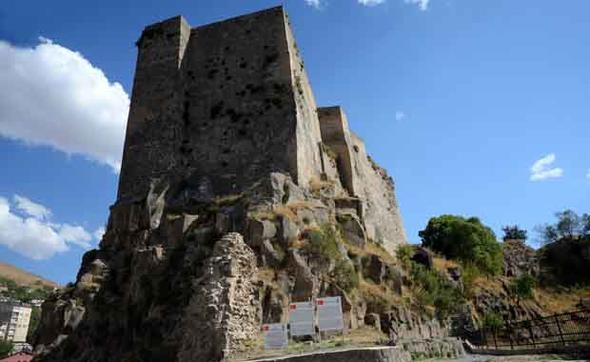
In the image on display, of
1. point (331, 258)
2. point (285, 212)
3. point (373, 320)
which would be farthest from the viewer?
point (285, 212)

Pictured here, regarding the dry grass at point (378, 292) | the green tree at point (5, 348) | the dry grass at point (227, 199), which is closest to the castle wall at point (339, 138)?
the dry grass at point (227, 199)

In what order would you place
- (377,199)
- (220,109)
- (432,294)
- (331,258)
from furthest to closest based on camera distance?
(377,199) < (220,109) < (432,294) < (331,258)

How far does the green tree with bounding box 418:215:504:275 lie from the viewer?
1369 inches

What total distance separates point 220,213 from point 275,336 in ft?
23.6

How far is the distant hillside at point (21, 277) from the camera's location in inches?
6383

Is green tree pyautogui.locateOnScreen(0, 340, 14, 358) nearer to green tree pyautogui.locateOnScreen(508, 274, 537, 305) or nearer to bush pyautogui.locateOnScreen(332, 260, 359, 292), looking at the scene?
green tree pyautogui.locateOnScreen(508, 274, 537, 305)

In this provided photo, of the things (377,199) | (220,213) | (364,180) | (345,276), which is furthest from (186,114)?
(377,199)

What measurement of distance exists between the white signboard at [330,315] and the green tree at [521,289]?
83.8 feet

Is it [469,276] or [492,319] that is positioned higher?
[469,276]

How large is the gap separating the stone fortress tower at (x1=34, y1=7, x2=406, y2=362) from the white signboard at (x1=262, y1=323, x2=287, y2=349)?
3.22ft

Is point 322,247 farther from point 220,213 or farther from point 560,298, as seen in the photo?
point 560,298

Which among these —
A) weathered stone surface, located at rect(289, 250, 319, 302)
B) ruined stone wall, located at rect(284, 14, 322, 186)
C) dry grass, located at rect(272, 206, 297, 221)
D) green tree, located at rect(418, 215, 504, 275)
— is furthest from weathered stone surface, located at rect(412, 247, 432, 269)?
weathered stone surface, located at rect(289, 250, 319, 302)

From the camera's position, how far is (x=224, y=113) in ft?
81.4

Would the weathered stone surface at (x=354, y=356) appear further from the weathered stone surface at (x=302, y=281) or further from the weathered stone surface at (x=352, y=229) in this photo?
the weathered stone surface at (x=352, y=229)
